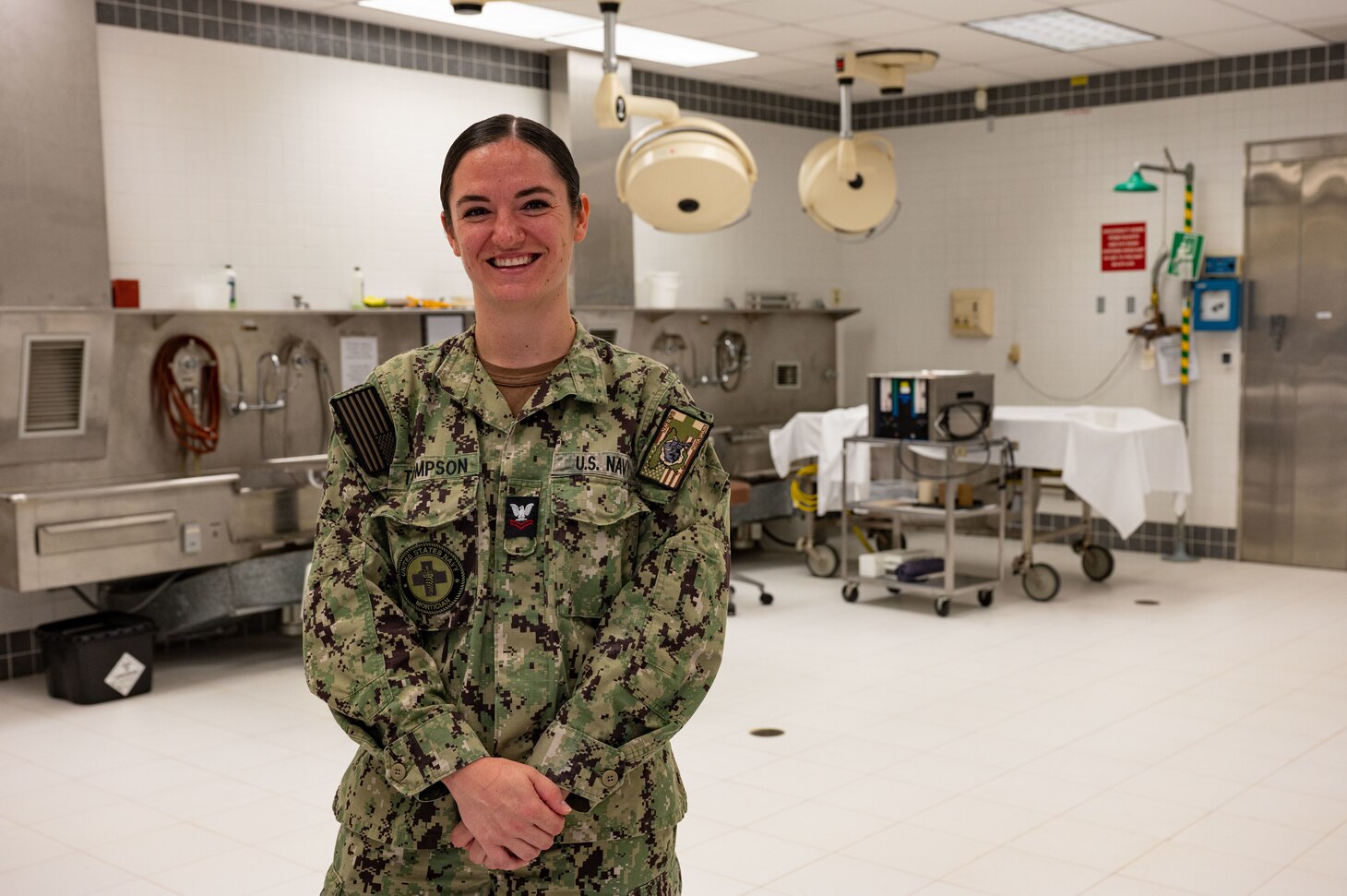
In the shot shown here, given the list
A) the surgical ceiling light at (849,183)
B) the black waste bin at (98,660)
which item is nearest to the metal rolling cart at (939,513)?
the surgical ceiling light at (849,183)

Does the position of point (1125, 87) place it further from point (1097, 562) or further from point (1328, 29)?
point (1097, 562)

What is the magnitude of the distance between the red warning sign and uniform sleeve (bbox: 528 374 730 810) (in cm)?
762

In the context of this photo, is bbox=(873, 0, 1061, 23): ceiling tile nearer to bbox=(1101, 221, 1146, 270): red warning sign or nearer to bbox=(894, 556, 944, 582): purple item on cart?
bbox=(1101, 221, 1146, 270): red warning sign

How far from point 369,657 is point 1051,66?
310 inches

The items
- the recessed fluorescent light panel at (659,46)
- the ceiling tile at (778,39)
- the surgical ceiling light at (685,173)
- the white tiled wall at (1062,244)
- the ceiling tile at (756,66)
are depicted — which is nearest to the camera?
the surgical ceiling light at (685,173)

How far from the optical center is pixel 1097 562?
758 cm

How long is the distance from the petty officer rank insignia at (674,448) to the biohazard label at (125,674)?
446 cm

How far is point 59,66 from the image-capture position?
544cm

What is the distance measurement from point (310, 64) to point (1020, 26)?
3.79 m

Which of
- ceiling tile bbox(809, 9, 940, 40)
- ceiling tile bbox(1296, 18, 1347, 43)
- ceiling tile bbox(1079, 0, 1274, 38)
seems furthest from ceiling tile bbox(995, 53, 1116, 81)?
ceiling tile bbox(1296, 18, 1347, 43)

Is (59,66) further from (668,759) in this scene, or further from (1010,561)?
(1010,561)

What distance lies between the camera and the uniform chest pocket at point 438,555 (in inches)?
63.1

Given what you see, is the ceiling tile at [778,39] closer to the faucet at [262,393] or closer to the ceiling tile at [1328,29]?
the ceiling tile at [1328,29]

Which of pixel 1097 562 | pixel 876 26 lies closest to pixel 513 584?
pixel 876 26
